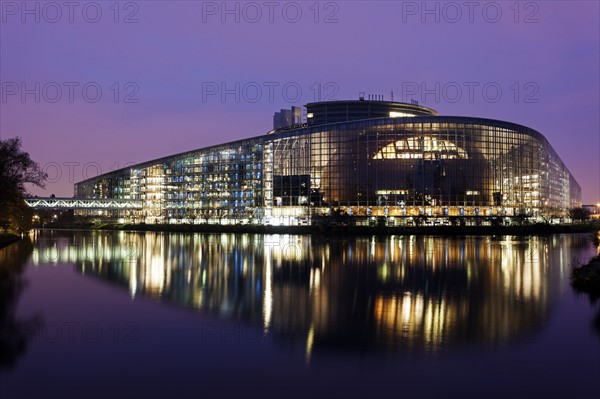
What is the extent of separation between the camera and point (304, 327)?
1800cm

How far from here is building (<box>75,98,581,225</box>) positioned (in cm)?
10769

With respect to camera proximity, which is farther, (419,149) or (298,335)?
(419,149)

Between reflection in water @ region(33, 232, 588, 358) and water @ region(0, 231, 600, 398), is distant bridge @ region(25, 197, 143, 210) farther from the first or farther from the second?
water @ region(0, 231, 600, 398)

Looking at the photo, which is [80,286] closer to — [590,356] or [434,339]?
[434,339]

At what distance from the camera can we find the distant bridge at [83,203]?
155 m

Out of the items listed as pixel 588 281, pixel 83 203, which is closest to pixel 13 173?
pixel 588 281

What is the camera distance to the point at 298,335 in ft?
55.7

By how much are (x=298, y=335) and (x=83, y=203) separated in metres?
160

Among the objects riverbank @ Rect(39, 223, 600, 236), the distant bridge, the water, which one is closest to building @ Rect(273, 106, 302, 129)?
the distant bridge

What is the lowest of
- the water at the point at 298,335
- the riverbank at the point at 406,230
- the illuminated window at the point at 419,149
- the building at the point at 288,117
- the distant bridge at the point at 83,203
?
the water at the point at 298,335

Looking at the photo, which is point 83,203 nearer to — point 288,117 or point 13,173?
point 288,117

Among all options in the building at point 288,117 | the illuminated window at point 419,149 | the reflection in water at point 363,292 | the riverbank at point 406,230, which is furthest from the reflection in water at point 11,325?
the building at point 288,117

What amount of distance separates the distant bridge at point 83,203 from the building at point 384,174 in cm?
3129

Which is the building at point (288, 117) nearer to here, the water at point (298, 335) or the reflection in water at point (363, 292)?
the reflection in water at point (363, 292)
